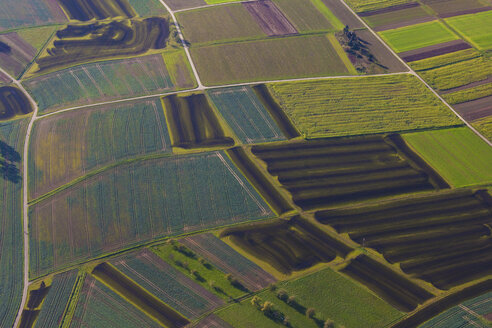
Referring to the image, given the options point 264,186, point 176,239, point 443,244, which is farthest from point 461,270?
point 176,239

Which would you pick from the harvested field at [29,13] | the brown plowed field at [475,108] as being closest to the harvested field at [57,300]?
the harvested field at [29,13]

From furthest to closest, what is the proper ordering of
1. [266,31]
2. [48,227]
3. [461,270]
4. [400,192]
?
1. [266,31]
2. [400,192]
3. [48,227]
4. [461,270]

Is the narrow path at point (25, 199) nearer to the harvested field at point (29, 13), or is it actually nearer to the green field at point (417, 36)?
the harvested field at point (29, 13)

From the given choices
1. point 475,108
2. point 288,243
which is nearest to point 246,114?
point 288,243

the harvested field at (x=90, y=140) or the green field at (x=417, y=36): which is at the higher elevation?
the green field at (x=417, y=36)

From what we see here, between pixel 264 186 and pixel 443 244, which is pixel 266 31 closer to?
pixel 264 186

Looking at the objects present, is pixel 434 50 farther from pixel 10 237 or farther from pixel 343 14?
pixel 10 237

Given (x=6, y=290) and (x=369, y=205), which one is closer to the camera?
(x=6, y=290)
